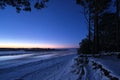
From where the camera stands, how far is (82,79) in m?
10.4

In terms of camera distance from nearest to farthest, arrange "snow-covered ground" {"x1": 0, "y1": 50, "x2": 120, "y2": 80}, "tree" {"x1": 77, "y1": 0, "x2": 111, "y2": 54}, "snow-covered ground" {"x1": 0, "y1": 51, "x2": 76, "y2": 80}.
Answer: "snow-covered ground" {"x1": 0, "y1": 50, "x2": 120, "y2": 80} < "snow-covered ground" {"x1": 0, "y1": 51, "x2": 76, "y2": 80} < "tree" {"x1": 77, "y1": 0, "x2": 111, "y2": 54}

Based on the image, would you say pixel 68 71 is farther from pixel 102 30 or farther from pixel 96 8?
pixel 102 30

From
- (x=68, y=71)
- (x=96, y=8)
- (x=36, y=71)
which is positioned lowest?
(x=36, y=71)

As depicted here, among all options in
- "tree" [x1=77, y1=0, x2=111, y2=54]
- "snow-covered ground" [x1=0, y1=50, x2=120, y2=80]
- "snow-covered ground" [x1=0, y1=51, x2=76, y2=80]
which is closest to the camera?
"snow-covered ground" [x1=0, y1=50, x2=120, y2=80]

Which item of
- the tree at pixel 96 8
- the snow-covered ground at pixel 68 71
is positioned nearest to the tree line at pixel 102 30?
the tree at pixel 96 8

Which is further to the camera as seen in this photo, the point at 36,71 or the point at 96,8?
the point at 96,8

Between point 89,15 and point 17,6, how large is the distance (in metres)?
28.3

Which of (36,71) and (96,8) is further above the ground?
(96,8)

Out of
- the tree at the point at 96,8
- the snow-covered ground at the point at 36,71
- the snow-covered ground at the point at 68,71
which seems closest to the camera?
the snow-covered ground at the point at 68,71

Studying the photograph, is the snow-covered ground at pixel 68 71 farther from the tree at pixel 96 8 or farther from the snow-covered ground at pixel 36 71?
the tree at pixel 96 8

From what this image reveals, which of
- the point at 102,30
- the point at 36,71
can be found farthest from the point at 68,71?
the point at 102,30

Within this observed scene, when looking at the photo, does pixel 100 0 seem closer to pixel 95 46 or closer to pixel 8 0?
pixel 95 46

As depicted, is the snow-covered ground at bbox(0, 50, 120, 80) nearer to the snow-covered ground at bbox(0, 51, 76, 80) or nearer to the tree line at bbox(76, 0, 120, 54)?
the snow-covered ground at bbox(0, 51, 76, 80)

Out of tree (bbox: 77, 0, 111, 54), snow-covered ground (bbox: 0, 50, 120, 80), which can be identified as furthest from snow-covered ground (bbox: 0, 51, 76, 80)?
tree (bbox: 77, 0, 111, 54)
